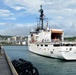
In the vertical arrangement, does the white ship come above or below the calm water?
above

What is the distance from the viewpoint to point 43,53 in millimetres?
67375

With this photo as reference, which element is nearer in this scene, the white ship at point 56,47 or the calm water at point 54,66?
the calm water at point 54,66

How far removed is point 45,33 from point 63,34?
225 inches

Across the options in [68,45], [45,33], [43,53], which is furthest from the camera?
[45,33]

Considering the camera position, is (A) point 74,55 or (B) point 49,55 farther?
(B) point 49,55

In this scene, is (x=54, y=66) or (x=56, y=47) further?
(x=56, y=47)

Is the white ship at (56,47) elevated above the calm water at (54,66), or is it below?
above

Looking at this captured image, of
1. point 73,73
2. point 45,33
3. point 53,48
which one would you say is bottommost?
point 73,73

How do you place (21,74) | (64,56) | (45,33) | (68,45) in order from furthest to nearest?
(45,33), (68,45), (64,56), (21,74)

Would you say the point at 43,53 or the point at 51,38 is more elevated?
the point at 51,38

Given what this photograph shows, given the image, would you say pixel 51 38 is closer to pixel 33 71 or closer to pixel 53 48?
pixel 53 48

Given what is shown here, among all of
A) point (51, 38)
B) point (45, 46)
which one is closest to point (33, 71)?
point (45, 46)

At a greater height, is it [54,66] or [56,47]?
[56,47]

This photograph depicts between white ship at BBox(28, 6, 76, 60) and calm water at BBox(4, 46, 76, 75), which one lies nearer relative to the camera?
calm water at BBox(4, 46, 76, 75)
